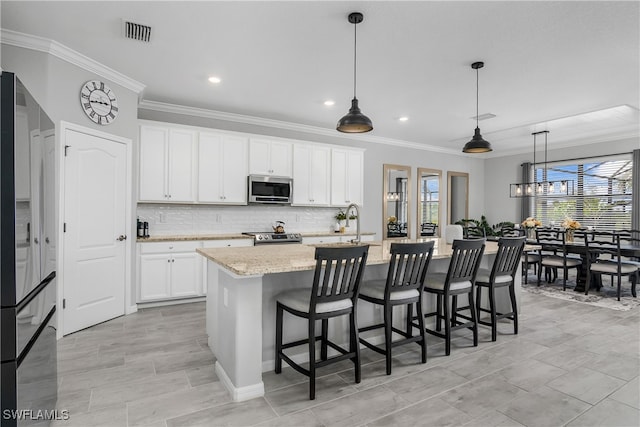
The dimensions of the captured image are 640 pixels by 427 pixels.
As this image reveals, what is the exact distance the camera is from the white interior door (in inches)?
136

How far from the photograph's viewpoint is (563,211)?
24.4ft

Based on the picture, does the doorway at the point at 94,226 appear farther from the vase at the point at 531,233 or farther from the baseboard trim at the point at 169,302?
the vase at the point at 531,233

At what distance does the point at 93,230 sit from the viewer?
3.70m

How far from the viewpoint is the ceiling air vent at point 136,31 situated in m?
2.89

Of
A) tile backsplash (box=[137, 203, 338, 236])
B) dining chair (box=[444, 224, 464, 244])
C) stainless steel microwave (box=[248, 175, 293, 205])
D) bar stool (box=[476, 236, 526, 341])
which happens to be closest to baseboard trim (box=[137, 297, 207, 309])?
tile backsplash (box=[137, 203, 338, 236])

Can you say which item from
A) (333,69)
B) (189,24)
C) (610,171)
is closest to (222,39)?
(189,24)

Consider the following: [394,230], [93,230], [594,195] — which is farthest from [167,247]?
[594,195]

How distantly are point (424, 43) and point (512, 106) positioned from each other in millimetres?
2571

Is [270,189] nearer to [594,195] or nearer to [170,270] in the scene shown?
[170,270]

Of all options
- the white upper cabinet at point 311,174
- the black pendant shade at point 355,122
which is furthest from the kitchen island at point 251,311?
the white upper cabinet at point 311,174

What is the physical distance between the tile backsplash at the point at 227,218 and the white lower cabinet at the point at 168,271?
64cm

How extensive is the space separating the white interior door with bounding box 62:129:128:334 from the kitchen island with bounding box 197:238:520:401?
1.53 metres

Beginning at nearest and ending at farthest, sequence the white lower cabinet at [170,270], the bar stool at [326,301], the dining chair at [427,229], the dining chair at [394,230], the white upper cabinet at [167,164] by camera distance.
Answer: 1. the bar stool at [326,301]
2. the white lower cabinet at [170,270]
3. the white upper cabinet at [167,164]
4. the dining chair at [394,230]
5. the dining chair at [427,229]

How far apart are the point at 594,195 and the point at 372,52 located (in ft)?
20.5
